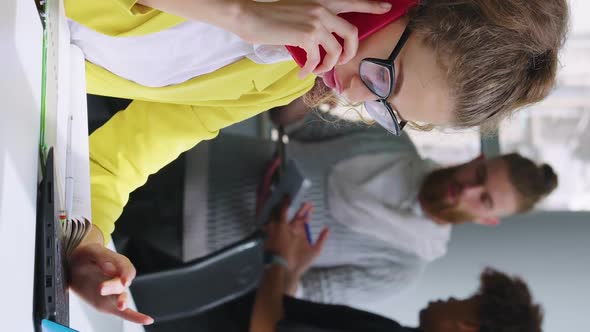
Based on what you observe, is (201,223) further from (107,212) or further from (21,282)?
(21,282)

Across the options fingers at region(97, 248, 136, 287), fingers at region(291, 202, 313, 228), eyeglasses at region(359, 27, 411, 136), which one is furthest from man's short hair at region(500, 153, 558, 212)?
fingers at region(97, 248, 136, 287)

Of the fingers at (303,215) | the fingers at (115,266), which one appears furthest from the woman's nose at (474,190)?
the fingers at (115,266)

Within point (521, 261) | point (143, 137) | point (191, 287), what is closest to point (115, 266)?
point (143, 137)

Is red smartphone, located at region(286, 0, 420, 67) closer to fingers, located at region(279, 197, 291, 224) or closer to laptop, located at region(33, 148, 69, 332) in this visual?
laptop, located at region(33, 148, 69, 332)

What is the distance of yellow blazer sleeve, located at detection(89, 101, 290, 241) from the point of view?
1.03 m

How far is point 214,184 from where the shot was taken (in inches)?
82.0

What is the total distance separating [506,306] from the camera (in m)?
1.86

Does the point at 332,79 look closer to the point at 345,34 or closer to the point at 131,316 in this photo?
the point at 345,34

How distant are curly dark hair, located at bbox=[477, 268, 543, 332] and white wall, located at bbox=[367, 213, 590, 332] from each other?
33 mm

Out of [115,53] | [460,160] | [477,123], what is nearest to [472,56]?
[477,123]

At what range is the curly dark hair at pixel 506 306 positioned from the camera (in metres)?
1.83

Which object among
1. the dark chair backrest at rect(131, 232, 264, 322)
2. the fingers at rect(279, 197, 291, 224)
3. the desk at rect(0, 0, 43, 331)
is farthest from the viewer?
the fingers at rect(279, 197, 291, 224)

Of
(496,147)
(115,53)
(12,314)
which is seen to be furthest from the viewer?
(496,147)

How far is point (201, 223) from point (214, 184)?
0.39 feet
